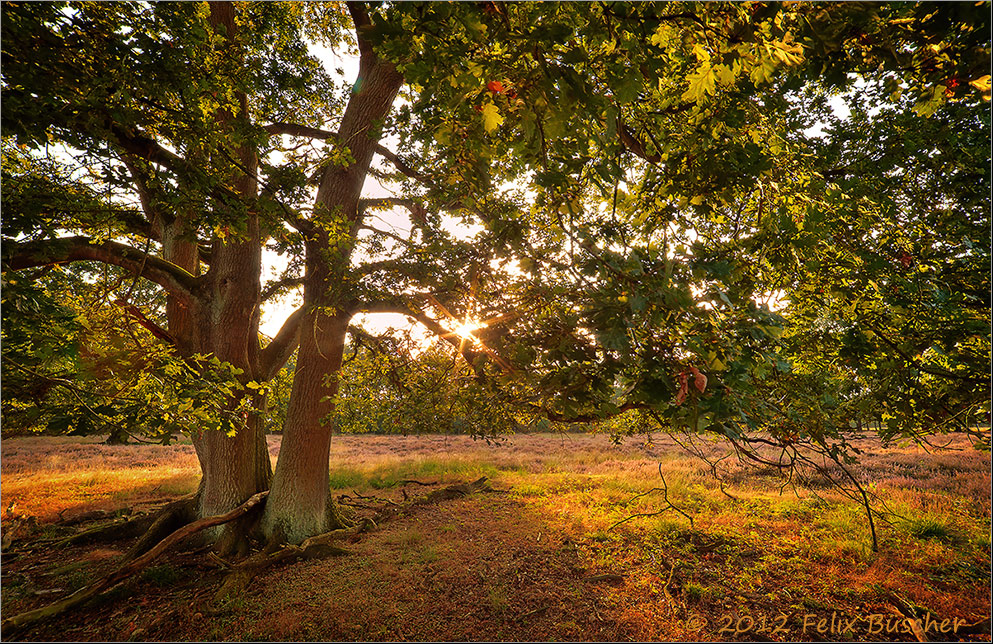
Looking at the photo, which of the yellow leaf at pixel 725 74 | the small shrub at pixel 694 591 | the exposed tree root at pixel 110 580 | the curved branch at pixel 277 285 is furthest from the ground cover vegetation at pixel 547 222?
the small shrub at pixel 694 591

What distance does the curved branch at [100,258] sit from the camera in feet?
12.4

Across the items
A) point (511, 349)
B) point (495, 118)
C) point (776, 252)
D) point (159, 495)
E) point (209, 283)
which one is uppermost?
point (209, 283)

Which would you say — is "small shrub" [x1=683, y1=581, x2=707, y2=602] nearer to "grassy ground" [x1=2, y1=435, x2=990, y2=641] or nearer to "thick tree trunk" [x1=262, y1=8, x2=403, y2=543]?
"grassy ground" [x1=2, y1=435, x2=990, y2=641]

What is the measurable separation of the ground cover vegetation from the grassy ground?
133 centimetres

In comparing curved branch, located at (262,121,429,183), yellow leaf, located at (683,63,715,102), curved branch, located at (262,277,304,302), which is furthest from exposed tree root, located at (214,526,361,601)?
yellow leaf, located at (683,63,715,102)

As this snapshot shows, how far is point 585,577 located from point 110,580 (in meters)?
6.93

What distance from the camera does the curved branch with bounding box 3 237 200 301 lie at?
3768 millimetres

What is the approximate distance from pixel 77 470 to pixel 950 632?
27751 mm

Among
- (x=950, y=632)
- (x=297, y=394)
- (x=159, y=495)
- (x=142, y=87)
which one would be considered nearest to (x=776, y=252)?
(x=950, y=632)

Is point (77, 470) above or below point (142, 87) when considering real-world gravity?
below

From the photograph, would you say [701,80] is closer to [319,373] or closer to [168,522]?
[319,373]

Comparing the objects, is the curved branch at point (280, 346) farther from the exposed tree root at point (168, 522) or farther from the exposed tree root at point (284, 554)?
the exposed tree root at point (284, 554)

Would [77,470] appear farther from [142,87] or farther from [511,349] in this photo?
[511,349]

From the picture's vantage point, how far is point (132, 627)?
4.79m
